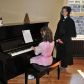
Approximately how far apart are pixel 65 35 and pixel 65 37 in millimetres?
42

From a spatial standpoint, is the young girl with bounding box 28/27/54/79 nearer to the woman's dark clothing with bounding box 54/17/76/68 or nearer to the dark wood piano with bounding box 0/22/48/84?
the dark wood piano with bounding box 0/22/48/84

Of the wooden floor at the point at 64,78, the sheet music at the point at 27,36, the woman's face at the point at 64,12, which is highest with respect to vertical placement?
the woman's face at the point at 64,12

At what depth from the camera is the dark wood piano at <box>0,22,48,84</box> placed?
330 cm

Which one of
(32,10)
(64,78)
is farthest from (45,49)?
(32,10)

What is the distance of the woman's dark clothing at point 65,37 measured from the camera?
4.45m

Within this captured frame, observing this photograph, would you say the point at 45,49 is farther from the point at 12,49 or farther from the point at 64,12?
the point at 64,12

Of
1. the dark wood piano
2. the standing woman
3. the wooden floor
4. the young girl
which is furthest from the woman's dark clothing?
the young girl

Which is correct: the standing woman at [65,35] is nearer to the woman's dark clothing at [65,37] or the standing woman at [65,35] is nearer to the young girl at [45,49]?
the woman's dark clothing at [65,37]

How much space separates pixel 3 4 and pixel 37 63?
1901mm

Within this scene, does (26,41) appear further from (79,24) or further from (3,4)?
(79,24)

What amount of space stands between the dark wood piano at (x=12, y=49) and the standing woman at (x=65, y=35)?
0.72 metres

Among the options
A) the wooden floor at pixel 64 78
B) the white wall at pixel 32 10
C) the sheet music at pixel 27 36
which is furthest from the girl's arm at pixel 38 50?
the white wall at pixel 32 10

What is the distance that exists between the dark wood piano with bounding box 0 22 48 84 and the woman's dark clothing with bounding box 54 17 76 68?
729 millimetres

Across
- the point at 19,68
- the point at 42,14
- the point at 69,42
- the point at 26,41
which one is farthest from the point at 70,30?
the point at 19,68
